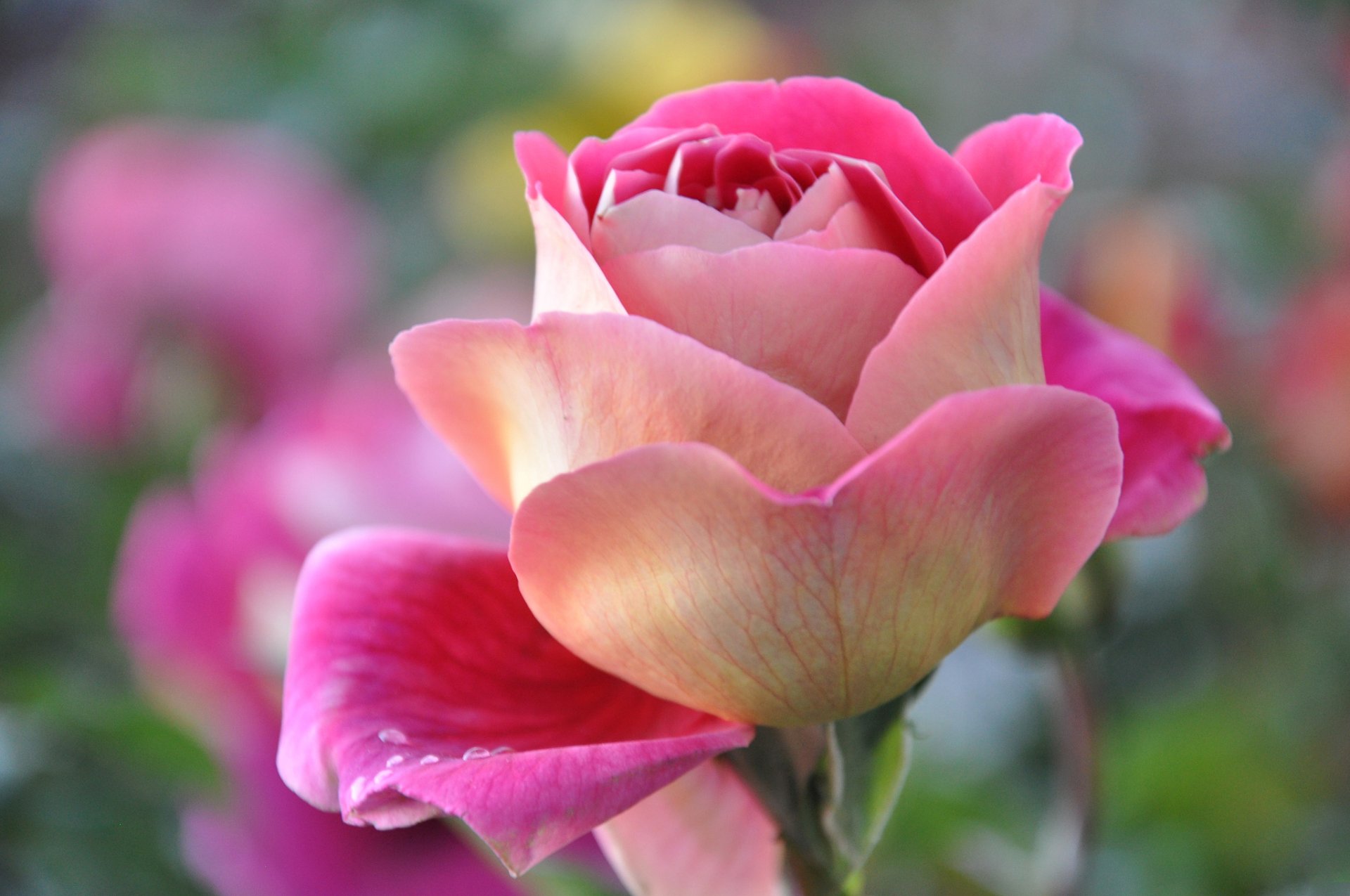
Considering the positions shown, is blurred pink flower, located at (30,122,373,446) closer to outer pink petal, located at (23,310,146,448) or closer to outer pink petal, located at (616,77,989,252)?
outer pink petal, located at (23,310,146,448)

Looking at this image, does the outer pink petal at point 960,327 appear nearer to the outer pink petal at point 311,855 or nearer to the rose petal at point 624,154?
the rose petal at point 624,154

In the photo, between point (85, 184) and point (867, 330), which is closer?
point (867, 330)

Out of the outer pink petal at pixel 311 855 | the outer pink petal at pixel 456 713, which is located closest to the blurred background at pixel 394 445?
the outer pink petal at pixel 311 855

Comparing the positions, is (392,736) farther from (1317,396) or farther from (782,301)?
(1317,396)

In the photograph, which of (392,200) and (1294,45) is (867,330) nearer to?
(392,200)

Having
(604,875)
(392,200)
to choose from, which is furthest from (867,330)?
(392,200)

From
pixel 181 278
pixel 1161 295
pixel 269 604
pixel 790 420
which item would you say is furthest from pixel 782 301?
pixel 181 278
